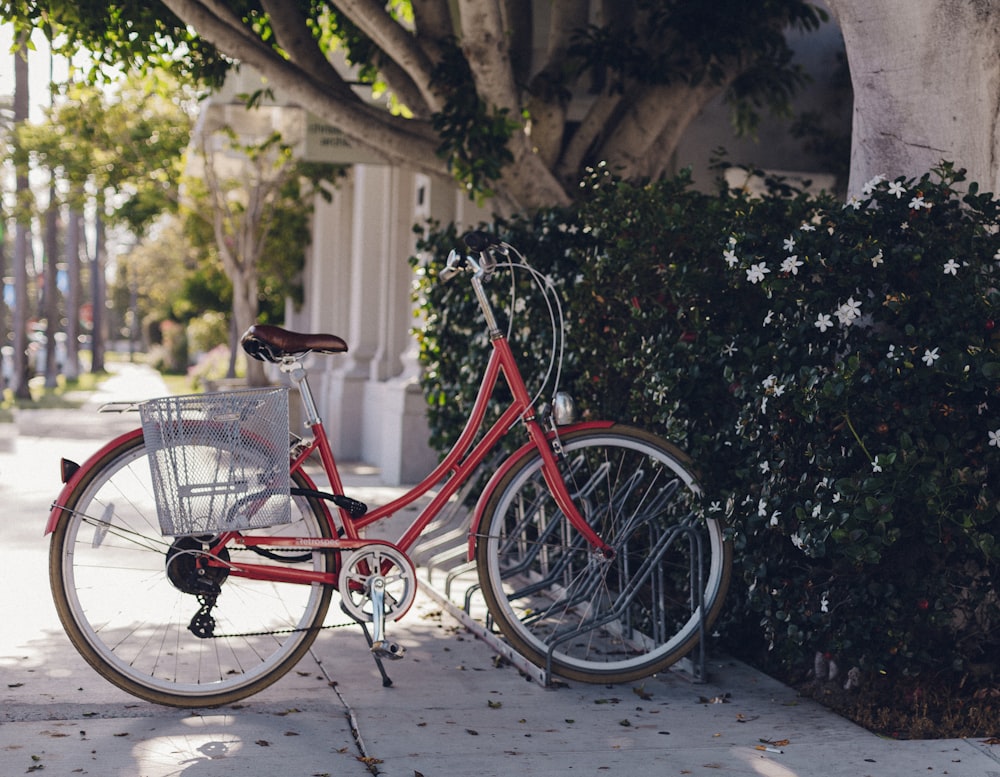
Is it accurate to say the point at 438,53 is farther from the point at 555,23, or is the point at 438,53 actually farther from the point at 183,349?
the point at 183,349

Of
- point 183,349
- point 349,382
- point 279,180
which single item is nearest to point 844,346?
point 349,382

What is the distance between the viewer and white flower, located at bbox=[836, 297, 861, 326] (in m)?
3.80

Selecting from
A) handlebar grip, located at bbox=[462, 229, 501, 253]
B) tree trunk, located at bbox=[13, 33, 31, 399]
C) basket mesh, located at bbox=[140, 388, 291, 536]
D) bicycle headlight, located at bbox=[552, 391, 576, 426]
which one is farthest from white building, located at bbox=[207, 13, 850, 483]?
tree trunk, located at bbox=[13, 33, 31, 399]

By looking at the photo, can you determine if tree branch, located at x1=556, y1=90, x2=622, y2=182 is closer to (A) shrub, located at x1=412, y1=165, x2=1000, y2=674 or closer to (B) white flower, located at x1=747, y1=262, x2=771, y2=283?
(A) shrub, located at x1=412, y1=165, x2=1000, y2=674

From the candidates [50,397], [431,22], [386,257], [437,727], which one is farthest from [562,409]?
[50,397]

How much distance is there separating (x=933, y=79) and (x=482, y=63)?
2871mm

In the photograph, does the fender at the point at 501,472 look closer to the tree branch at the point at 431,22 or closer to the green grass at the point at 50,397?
the tree branch at the point at 431,22

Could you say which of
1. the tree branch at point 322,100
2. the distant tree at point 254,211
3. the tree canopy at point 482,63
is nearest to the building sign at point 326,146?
the tree canopy at point 482,63

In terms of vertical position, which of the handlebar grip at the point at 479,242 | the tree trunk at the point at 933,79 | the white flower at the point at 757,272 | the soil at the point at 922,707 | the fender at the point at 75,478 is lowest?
the soil at the point at 922,707

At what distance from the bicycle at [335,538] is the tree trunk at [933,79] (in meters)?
1.34

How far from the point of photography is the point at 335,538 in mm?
4148

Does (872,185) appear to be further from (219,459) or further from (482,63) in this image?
(482,63)

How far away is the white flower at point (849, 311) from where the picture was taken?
12.5 ft

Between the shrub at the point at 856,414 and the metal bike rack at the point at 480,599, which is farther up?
the shrub at the point at 856,414
